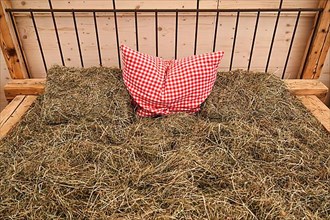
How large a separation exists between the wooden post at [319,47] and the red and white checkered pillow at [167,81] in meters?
0.81

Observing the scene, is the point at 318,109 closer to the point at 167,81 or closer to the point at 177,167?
the point at 167,81

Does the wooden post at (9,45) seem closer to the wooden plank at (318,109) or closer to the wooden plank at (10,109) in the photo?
the wooden plank at (10,109)

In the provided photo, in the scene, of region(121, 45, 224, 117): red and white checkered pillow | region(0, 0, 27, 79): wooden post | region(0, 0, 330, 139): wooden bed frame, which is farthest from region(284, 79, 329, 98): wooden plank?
region(0, 0, 27, 79): wooden post

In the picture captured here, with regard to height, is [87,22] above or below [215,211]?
above

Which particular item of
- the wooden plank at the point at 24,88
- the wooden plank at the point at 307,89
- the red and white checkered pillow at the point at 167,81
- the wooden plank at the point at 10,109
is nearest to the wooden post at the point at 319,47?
the wooden plank at the point at 307,89

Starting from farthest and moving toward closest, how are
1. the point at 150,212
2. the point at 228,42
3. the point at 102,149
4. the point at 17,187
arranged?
1. the point at 228,42
2. the point at 102,149
3. the point at 17,187
4. the point at 150,212

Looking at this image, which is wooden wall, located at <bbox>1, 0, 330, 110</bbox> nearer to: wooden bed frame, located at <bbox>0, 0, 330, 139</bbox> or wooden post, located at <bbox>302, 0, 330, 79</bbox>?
wooden bed frame, located at <bbox>0, 0, 330, 139</bbox>

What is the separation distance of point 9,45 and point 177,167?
1414 mm

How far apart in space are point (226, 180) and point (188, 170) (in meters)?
0.15

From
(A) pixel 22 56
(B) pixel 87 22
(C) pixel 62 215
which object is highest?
(B) pixel 87 22

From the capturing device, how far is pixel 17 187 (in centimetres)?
105

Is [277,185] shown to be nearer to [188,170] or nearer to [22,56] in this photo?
[188,170]

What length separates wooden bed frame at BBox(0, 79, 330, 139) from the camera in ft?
5.35

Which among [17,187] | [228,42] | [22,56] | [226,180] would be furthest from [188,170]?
[22,56]
